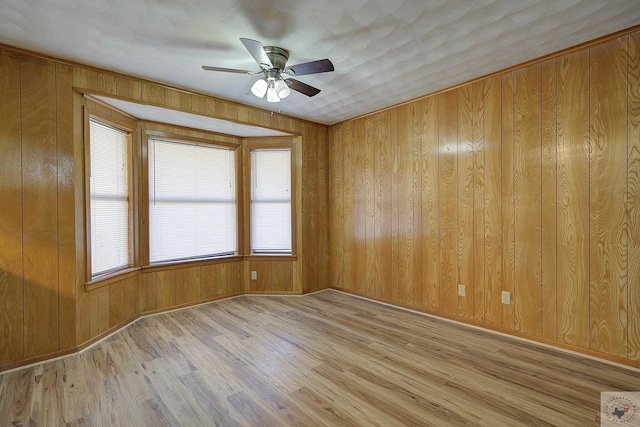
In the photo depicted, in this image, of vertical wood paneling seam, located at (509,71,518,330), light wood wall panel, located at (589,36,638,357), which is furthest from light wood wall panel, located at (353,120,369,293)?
light wood wall panel, located at (589,36,638,357)

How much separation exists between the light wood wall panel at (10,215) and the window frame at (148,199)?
48.2 inches

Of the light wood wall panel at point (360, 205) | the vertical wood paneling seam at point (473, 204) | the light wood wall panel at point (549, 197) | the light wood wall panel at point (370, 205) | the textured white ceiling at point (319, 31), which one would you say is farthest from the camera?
the light wood wall panel at point (360, 205)

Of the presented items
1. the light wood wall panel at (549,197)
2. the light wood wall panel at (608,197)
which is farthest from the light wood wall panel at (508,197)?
the light wood wall panel at (608,197)

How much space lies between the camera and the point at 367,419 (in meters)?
1.82

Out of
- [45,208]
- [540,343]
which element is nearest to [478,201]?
[540,343]

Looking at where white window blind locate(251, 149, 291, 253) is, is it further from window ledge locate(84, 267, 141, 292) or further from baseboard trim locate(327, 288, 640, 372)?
baseboard trim locate(327, 288, 640, 372)

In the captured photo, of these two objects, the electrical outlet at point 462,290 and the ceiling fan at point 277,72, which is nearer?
the ceiling fan at point 277,72

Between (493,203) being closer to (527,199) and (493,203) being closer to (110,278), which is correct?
(527,199)

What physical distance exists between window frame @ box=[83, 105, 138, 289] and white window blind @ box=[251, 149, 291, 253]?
157 centimetres

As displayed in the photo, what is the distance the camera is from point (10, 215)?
2.41 meters

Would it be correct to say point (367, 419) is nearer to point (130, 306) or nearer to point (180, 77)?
point (130, 306)

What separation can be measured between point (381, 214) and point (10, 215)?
3812mm

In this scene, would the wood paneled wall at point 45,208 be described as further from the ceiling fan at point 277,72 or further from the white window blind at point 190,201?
the ceiling fan at point 277,72

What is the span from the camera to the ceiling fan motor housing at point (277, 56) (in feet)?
8.03
